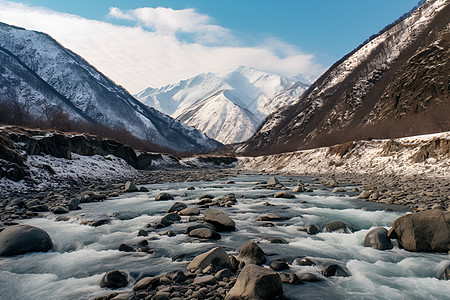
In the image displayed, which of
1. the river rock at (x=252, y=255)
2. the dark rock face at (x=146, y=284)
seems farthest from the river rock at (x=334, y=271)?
the dark rock face at (x=146, y=284)

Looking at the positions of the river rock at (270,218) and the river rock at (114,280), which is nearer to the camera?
the river rock at (114,280)

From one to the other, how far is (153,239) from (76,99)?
713ft

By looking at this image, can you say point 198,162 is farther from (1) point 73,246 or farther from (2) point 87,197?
(1) point 73,246

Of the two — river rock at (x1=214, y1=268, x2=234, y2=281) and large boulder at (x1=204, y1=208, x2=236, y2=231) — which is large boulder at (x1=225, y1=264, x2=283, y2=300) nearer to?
river rock at (x1=214, y1=268, x2=234, y2=281)

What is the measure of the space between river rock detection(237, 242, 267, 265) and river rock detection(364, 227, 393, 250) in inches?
169

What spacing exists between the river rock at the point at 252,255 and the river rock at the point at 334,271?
168 centimetres

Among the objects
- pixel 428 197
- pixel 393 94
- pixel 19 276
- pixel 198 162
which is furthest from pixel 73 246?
pixel 198 162

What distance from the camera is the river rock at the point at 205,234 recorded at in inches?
372

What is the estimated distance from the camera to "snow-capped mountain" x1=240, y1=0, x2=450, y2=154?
57500mm

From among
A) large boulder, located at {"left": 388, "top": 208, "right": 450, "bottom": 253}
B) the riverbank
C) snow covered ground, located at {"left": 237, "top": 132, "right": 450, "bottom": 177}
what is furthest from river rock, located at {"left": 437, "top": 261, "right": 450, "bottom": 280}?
snow covered ground, located at {"left": 237, "top": 132, "right": 450, "bottom": 177}

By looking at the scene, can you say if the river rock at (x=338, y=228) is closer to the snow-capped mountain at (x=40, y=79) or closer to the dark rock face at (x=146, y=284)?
the dark rock face at (x=146, y=284)

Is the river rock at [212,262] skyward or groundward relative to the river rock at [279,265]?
groundward

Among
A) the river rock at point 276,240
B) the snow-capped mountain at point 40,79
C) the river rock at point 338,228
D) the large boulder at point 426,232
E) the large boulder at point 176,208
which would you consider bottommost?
the large boulder at point 176,208

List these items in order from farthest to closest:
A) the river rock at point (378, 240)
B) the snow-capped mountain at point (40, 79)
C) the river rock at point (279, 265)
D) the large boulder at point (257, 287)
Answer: the snow-capped mountain at point (40, 79) → the river rock at point (378, 240) → the river rock at point (279, 265) → the large boulder at point (257, 287)
